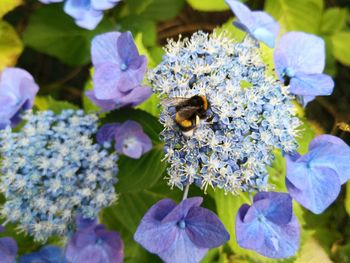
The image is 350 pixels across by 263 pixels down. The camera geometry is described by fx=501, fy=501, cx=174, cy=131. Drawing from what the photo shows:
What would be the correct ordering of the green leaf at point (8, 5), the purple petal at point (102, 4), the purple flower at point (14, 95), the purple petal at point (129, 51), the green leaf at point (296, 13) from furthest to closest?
1. the green leaf at point (296, 13)
2. the green leaf at point (8, 5)
3. the purple petal at point (102, 4)
4. the purple flower at point (14, 95)
5. the purple petal at point (129, 51)

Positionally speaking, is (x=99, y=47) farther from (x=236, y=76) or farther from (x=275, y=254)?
(x=275, y=254)

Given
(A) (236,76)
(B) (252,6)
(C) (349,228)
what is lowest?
(C) (349,228)

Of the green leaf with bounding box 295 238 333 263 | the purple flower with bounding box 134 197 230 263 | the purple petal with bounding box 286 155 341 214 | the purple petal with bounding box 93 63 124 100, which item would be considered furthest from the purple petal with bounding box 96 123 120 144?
the green leaf with bounding box 295 238 333 263

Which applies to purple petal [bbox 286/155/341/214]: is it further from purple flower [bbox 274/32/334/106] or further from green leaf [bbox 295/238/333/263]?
green leaf [bbox 295/238/333/263]

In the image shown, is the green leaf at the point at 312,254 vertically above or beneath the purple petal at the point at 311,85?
beneath

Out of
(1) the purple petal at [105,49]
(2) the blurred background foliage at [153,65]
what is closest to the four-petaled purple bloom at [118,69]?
(1) the purple petal at [105,49]

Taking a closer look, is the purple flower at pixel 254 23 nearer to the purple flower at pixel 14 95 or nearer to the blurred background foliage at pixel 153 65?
the blurred background foliage at pixel 153 65

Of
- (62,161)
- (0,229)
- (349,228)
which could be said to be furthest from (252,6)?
(0,229)
